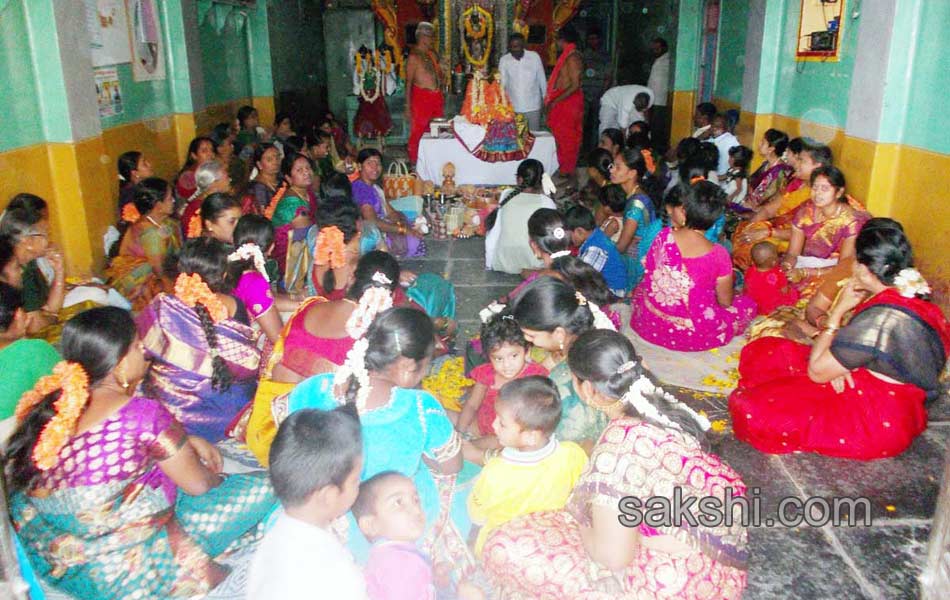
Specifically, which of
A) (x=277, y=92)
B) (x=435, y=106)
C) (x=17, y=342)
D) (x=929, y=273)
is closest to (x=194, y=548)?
(x=17, y=342)

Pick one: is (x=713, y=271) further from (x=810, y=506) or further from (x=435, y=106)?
(x=435, y=106)

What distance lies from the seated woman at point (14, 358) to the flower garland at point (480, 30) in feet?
32.5

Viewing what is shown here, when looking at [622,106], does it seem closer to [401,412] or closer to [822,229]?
[822,229]

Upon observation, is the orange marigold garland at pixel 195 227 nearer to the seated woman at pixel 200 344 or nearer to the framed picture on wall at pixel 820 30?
the seated woman at pixel 200 344

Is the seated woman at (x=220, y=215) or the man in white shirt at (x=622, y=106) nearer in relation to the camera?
the seated woman at (x=220, y=215)

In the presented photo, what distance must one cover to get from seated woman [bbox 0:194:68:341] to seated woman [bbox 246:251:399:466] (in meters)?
1.59

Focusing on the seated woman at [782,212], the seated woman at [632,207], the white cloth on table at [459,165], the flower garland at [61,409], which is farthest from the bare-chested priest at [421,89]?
the flower garland at [61,409]

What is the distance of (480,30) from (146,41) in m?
6.05

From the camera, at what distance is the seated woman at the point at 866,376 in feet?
9.28

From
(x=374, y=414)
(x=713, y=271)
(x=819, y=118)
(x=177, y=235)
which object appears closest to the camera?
(x=374, y=414)

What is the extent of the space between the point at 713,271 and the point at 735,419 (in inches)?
40.9

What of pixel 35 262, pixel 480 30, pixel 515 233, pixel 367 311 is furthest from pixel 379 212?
pixel 480 30

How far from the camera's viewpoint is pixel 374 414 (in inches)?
88.5

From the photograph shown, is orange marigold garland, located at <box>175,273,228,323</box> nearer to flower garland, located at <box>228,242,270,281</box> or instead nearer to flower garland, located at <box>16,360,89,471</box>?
flower garland, located at <box>228,242,270,281</box>
